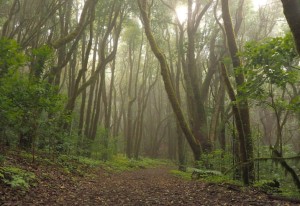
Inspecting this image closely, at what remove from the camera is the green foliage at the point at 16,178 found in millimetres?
6091

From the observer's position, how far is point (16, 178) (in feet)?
20.8

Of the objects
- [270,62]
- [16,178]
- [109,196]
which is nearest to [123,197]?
[109,196]

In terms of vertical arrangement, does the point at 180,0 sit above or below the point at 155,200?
above

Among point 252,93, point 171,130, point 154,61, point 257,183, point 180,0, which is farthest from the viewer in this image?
point 171,130

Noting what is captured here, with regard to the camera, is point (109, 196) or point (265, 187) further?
point (265, 187)

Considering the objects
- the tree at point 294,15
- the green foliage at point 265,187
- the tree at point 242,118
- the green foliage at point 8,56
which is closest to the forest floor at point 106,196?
the green foliage at point 265,187

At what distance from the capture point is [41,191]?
672 centimetres

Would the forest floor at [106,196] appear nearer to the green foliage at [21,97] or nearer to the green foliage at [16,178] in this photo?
the green foliage at [16,178]

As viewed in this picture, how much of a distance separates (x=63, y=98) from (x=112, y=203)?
4325 millimetres

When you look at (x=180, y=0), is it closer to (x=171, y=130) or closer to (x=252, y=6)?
(x=252, y=6)

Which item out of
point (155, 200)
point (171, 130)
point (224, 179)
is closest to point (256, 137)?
point (224, 179)

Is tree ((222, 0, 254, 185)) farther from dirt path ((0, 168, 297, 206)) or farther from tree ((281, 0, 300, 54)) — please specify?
tree ((281, 0, 300, 54))

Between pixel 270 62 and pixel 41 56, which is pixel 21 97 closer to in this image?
pixel 41 56

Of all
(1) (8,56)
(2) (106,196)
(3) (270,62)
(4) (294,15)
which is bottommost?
(2) (106,196)
